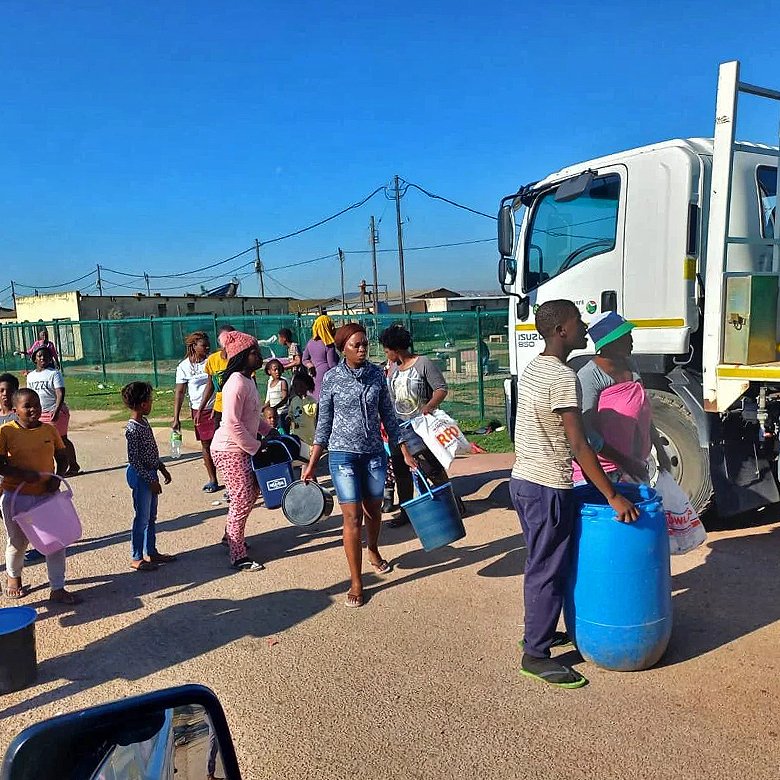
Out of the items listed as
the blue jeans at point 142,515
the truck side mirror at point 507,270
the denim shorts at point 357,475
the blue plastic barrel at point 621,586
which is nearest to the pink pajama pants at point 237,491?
the blue jeans at point 142,515

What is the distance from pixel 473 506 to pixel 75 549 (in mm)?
3590

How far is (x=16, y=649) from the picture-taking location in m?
3.86

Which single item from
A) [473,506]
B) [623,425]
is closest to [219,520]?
[473,506]

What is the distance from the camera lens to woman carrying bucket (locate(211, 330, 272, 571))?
218 inches

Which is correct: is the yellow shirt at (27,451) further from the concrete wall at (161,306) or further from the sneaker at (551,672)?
the concrete wall at (161,306)

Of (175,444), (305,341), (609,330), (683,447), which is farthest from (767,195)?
(305,341)

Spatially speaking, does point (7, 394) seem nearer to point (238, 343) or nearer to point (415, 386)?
point (238, 343)

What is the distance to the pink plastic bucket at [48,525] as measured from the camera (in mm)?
4828

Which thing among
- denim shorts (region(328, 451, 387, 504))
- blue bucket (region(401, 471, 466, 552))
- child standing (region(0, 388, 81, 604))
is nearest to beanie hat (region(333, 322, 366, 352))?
denim shorts (region(328, 451, 387, 504))

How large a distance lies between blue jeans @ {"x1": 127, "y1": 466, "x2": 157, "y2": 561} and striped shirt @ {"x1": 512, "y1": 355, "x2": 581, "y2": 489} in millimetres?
3063

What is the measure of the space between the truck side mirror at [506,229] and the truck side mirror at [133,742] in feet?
19.2

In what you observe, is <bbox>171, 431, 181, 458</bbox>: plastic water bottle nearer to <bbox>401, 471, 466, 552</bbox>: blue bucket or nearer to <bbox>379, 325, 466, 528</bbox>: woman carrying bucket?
<bbox>379, 325, 466, 528</bbox>: woman carrying bucket

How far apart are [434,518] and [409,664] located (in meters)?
1.29

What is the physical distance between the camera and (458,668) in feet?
12.8
